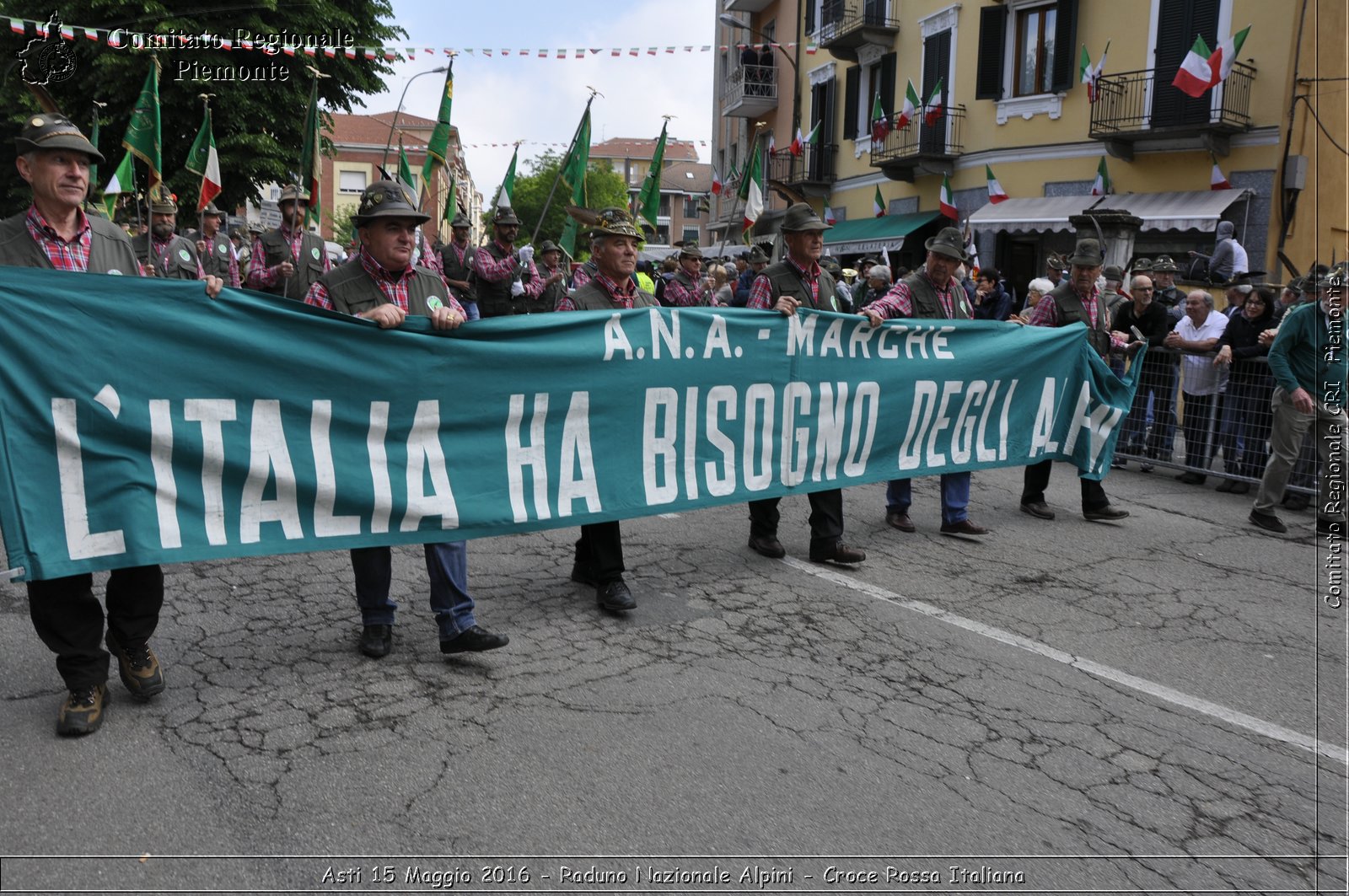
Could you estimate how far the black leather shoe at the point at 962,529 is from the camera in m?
7.16

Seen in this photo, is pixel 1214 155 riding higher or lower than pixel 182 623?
higher

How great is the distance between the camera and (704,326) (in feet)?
18.6

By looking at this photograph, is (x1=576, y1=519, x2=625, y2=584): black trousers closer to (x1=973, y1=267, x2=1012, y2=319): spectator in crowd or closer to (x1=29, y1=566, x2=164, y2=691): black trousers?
(x1=29, y1=566, x2=164, y2=691): black trousers

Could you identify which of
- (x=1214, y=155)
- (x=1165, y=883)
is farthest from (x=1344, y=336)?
(x=1214, y=155)

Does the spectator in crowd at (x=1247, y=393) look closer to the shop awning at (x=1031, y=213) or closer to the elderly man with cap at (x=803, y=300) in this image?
the elderly man with cap at (x=803, y=300)

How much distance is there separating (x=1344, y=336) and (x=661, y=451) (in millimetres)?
5219

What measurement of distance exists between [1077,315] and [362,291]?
18.1 feet

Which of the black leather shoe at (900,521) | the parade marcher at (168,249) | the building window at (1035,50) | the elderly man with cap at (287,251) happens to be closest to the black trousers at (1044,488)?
the black leather shoe at (900,521)

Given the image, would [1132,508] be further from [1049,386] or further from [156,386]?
[156,386]

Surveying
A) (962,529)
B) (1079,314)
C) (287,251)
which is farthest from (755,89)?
(962,529)

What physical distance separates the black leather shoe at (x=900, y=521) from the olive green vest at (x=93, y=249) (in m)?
4.89

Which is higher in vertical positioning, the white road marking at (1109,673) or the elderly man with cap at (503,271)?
the elderly man with cap at (503,271)

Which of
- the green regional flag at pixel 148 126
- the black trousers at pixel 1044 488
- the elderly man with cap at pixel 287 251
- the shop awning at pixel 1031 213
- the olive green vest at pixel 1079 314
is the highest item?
the shop awning at pixel 1031 213

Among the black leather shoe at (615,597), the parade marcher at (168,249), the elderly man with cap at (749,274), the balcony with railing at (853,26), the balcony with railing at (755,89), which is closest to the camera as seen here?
the black leather shoe at (615,597)
